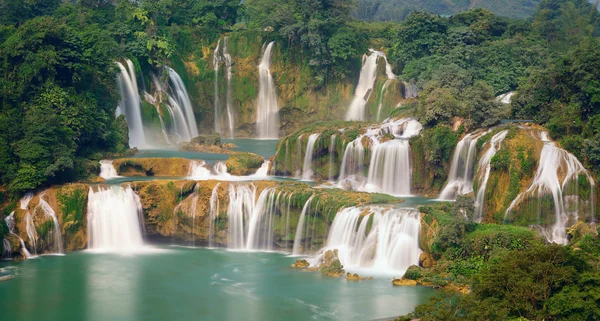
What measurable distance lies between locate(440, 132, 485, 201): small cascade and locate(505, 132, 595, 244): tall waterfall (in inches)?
140

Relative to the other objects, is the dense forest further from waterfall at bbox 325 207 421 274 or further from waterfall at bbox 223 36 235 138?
waterfall at bbox 325 207 421 274

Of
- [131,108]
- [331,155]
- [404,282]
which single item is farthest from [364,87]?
[404,282]

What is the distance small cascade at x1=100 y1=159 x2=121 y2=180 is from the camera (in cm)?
4059

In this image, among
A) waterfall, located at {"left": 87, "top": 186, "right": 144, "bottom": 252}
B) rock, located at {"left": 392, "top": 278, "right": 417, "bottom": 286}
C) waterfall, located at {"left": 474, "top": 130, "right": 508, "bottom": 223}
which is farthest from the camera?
waterfall, located at {"left": 87, "top": 186, "right": 144, "bottom": 252}

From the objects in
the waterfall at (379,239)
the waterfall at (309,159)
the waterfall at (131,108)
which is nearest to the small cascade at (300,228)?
the waterfall at (379,239)

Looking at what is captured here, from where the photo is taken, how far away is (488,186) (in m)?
34.3

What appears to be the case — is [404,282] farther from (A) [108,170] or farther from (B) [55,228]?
(A) [108,170]

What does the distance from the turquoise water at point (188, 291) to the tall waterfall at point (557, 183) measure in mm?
5910

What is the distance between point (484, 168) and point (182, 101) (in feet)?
77.7

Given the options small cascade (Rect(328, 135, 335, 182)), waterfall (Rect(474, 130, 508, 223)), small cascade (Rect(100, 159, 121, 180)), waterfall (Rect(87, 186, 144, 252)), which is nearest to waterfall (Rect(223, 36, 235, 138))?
small cascade (Rect(328, 135, 335, 182))

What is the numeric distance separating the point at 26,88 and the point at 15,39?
2365 mm

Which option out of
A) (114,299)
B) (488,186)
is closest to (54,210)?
(114,299)

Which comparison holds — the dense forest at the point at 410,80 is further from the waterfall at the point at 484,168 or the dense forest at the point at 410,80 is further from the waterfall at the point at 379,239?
the waterfall at the point at 484,168

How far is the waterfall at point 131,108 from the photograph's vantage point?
4994cm
